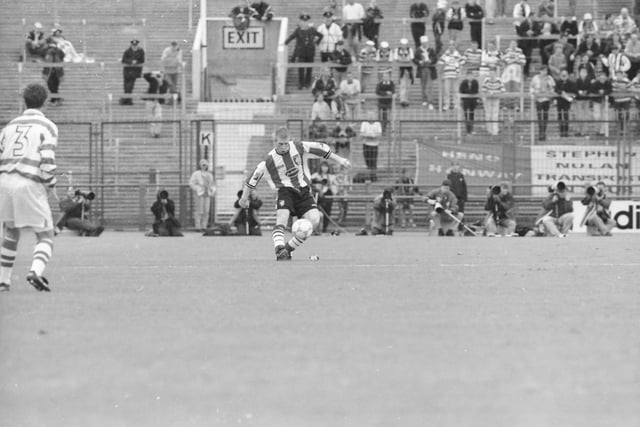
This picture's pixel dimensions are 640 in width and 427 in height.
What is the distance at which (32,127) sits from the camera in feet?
43.5

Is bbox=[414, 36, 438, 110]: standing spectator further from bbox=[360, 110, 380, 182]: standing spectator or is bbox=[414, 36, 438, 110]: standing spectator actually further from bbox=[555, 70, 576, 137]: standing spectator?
bbox=[555, 70, 576, 137]: standing spectator

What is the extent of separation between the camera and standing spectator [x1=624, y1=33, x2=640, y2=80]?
3681 centimetres

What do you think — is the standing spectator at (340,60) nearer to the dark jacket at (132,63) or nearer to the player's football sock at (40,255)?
the dark jacket at (132,63)

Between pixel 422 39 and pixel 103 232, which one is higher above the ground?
pixel 422 39

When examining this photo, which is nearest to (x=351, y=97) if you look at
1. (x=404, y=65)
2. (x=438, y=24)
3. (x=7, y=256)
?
(x=404, y=65)

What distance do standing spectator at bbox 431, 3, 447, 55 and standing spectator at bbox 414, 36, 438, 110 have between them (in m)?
0.89

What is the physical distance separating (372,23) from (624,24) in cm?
663

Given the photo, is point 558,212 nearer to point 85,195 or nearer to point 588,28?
point 588,28

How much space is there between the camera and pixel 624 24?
38125mm

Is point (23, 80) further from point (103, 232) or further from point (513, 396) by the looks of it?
point (513, 396)

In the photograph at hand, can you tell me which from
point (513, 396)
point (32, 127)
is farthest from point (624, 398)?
point (32, 127)

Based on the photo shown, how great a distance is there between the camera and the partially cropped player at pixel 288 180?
19812mm

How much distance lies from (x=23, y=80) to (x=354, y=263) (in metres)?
21.8

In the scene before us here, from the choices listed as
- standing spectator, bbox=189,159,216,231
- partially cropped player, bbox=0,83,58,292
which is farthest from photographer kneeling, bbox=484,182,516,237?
partially cropped player, bbox=0,83,58,292
